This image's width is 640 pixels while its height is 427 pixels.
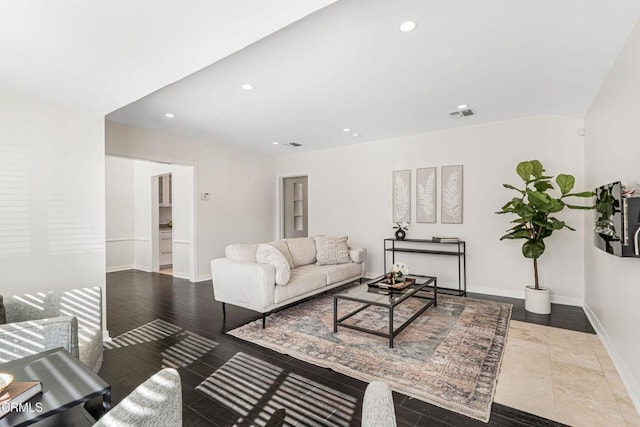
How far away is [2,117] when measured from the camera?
2.52 metres

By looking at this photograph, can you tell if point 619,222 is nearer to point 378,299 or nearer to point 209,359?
point 378,299

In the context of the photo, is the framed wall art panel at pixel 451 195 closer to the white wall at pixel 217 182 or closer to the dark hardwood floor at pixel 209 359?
the dark hardwood floor at pixel 209 359

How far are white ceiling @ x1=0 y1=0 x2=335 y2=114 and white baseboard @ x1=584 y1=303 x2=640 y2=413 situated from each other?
10.1ft

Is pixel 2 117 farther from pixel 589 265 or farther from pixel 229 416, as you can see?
pixel 589 265

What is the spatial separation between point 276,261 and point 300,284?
1.42 ft

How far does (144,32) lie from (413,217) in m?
4.53

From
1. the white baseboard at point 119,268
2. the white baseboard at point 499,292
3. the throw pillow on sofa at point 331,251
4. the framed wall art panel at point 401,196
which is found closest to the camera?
the white baseboard at point 499,292

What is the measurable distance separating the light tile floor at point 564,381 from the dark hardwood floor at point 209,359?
198 millimetres

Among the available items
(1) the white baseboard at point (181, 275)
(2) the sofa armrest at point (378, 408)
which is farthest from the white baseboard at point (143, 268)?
(2) the sofa armrest at point (378, 408)

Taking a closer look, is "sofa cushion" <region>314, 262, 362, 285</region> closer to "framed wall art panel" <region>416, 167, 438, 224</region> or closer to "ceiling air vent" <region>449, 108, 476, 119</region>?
"framed wall art panel" <region>416, 167, 438, 224</region>

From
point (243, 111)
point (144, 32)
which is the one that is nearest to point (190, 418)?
point (144, 32)

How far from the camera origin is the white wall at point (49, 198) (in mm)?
2566

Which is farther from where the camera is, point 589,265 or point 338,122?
point 338,122

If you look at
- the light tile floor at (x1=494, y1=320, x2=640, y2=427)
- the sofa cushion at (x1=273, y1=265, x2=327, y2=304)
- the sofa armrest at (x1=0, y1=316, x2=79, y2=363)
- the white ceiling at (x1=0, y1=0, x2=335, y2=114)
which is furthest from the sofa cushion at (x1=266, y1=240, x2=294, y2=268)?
the light tile floor at (x1=494, y1=320, x2=640, y2=427)
